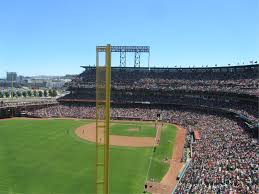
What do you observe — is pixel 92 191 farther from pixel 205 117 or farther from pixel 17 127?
pixel 205 117

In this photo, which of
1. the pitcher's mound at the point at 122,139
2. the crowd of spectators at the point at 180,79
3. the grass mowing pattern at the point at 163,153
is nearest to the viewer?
the grass mowing pattern at the point at 163,153

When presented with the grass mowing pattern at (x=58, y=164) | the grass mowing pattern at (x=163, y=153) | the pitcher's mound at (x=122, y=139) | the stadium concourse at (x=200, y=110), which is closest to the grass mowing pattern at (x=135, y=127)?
the grass mowing pattern at (x=163, y=153)

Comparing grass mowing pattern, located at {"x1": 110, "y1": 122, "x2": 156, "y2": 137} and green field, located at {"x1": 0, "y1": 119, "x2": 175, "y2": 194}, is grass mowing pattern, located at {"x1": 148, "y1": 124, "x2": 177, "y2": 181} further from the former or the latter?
grass mowing pattern, located at {"x1": 110, "y1": 122, "x2": 156, "y2": 137}

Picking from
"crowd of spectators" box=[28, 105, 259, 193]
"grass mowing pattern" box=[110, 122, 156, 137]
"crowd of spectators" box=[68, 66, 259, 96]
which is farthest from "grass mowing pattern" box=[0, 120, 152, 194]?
"crowd of spectators" box=[68, 66, 259, 96]

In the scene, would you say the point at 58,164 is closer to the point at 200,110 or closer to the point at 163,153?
the point at 163,153

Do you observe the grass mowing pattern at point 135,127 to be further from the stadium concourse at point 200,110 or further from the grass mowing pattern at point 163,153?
the stadium concourse at point 200,110
